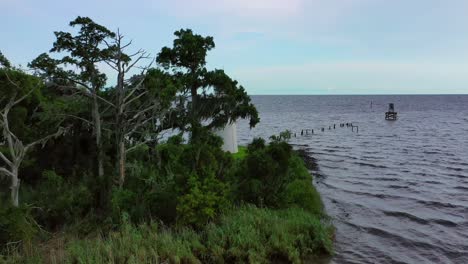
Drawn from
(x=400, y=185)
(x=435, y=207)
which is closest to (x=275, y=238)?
(x=435, y=207)

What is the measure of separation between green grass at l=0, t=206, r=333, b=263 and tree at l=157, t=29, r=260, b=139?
31.4 feet

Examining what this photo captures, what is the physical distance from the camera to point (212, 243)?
1180cm

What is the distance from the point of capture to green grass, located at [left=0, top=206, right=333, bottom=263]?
398 inches

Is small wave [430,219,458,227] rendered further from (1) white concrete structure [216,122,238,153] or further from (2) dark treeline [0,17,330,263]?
(1) white concrete structure [216,122,238,153]

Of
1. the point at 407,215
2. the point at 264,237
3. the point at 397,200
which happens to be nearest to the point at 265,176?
the point at 264,237

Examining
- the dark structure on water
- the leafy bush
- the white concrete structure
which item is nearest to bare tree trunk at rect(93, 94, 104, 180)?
the leafy bush

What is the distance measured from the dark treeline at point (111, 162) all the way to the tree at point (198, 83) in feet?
0.28

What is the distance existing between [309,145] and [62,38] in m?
39.0

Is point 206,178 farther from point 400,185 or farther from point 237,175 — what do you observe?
point 400,185

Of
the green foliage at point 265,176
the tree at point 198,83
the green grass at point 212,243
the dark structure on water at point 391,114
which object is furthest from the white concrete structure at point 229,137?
the dark structure on water at point 391,114

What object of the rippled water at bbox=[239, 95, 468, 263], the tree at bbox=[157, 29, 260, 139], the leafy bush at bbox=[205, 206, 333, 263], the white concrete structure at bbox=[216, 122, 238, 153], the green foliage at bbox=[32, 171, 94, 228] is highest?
the tree at bbox=[157, 29, 260, 139]

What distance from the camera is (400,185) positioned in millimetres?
26500

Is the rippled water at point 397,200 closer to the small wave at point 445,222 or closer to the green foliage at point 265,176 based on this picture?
the small wave at point 445,222

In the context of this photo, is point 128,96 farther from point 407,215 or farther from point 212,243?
point 407,215
